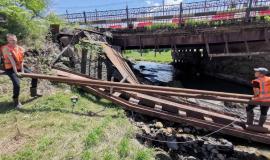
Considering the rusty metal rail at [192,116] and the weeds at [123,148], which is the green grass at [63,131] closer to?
the weeds at [123,148]

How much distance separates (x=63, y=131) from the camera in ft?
24.2

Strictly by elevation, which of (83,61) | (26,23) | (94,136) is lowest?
(94,136)

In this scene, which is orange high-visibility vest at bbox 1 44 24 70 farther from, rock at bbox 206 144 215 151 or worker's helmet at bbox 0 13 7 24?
rock at bbox 206 144 215 151

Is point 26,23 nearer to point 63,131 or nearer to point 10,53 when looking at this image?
point 10,53

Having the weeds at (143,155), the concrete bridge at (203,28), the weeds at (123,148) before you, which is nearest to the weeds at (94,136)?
the weeds at (123,148)

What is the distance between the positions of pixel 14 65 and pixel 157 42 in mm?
12443

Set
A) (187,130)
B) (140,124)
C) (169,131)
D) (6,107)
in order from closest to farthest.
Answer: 1. (6,107)
2. (169,131)
3. (140,124)
4. (187,130)

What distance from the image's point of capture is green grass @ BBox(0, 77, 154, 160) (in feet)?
21.1

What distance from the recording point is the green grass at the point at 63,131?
642 centimetres

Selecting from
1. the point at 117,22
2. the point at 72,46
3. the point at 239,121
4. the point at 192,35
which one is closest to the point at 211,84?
the point at 192,35

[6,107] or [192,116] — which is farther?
[192,116]

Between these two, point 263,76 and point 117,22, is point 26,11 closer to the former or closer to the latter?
point 263,76

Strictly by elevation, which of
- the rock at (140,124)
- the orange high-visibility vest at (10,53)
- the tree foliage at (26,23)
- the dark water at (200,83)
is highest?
the tree foliage at (26,23)

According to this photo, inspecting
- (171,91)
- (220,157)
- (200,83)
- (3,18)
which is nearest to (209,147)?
(220,157)
